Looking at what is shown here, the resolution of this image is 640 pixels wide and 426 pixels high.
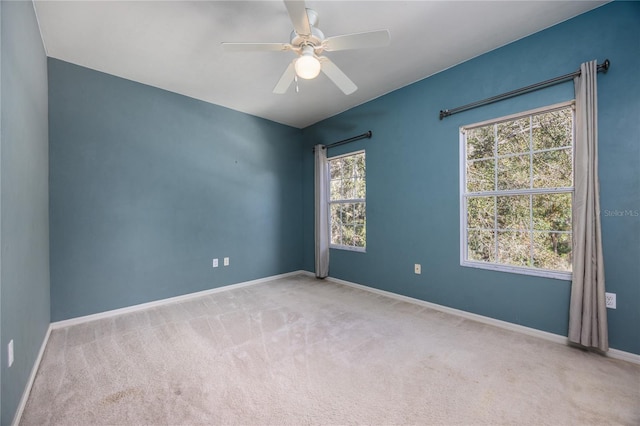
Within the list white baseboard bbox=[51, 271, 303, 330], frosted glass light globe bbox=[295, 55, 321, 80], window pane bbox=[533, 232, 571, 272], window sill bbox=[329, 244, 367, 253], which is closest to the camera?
frosted glass light globe bbox=[295, 55, 321, 80]

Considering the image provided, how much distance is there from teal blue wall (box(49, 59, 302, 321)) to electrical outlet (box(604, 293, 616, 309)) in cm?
390

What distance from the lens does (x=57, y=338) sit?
242cm

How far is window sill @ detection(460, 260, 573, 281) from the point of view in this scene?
2287mm

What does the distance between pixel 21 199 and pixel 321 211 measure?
3.39 m

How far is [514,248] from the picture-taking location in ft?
8.63

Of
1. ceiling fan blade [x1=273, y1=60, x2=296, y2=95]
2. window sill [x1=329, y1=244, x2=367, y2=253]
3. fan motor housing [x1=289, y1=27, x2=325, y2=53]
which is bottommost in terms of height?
window sill [x1=329, y1=244, x2=367, y2=253]

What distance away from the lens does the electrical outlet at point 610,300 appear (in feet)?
6.73

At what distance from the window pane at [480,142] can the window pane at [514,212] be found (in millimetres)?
505

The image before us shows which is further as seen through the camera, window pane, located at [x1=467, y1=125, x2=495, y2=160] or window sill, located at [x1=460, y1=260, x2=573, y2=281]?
window pane, located at [x1=467, y1=125, x2=495, y2=160]

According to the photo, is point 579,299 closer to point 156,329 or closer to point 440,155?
point 440,155

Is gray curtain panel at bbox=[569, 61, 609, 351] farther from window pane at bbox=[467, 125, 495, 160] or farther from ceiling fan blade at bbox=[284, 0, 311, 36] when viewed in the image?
ceiling fan blade at bbox=[284, 0, 311, 36]

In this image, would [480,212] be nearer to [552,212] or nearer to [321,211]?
[552,212]

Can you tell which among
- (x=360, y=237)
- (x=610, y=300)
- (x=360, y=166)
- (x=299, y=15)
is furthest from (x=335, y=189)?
(x=610, y=300)

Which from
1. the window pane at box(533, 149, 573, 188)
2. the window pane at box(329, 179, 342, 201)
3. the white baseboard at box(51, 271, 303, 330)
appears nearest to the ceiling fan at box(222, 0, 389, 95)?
the window pane at box(533, 149, 573, 188)
